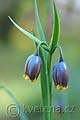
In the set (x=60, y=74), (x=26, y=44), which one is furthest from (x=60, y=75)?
(x=26, y=44)

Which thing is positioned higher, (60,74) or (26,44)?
(26,44)

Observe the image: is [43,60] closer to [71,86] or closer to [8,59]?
[71,86]

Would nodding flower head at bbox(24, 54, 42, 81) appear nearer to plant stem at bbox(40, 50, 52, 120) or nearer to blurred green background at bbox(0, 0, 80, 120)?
plant stem at bbox(40, 50, 52, 120)

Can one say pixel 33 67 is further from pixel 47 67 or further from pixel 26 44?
pixel 26 44

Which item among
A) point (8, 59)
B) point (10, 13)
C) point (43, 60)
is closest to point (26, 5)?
point (10, 13)

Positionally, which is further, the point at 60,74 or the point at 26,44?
the point at 26,44

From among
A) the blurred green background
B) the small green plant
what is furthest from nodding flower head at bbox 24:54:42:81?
the blurred green background
